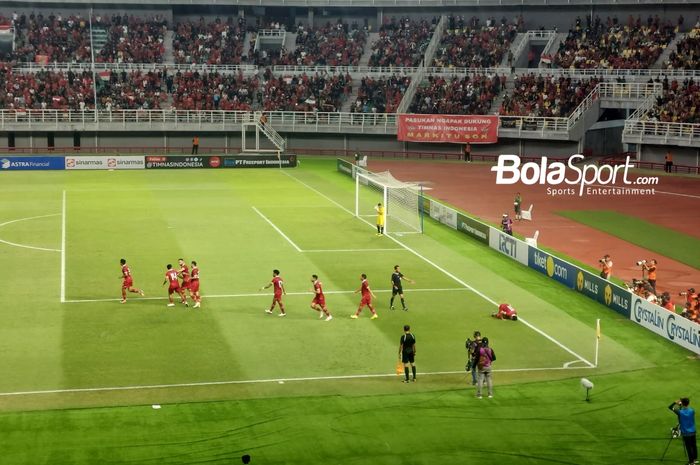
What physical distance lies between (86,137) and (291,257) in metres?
45.1

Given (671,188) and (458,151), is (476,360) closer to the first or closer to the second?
(671,188)

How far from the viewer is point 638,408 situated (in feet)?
72.5

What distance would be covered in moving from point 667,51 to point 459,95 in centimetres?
1674

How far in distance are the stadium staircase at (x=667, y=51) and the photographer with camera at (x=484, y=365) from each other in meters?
57.9

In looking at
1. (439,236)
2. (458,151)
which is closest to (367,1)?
(458,151)

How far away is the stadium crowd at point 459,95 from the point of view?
78.0m

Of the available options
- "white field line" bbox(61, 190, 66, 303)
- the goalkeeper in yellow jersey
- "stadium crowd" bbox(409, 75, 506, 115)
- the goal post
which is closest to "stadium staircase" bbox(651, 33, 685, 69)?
"stadium crowd" bbox(409, 75, 506, 115)

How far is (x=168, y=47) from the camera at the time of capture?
90.6m

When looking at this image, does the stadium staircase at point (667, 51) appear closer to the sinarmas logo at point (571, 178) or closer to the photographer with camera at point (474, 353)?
the sinarmas logo at point (571, 178)

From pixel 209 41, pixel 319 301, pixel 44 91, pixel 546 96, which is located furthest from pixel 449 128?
pixel 319 301

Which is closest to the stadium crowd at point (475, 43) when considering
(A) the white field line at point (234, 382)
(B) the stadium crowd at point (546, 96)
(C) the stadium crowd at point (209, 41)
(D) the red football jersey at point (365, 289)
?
(B) the stadium crowd at point (546, 96)

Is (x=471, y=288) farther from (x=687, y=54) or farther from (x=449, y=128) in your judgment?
(x=687, y=54)

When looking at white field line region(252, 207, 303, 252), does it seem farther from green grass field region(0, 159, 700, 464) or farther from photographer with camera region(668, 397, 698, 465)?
photographer with camera region(668, 397, 698, 465)

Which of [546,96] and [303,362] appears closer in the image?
[303,362]
